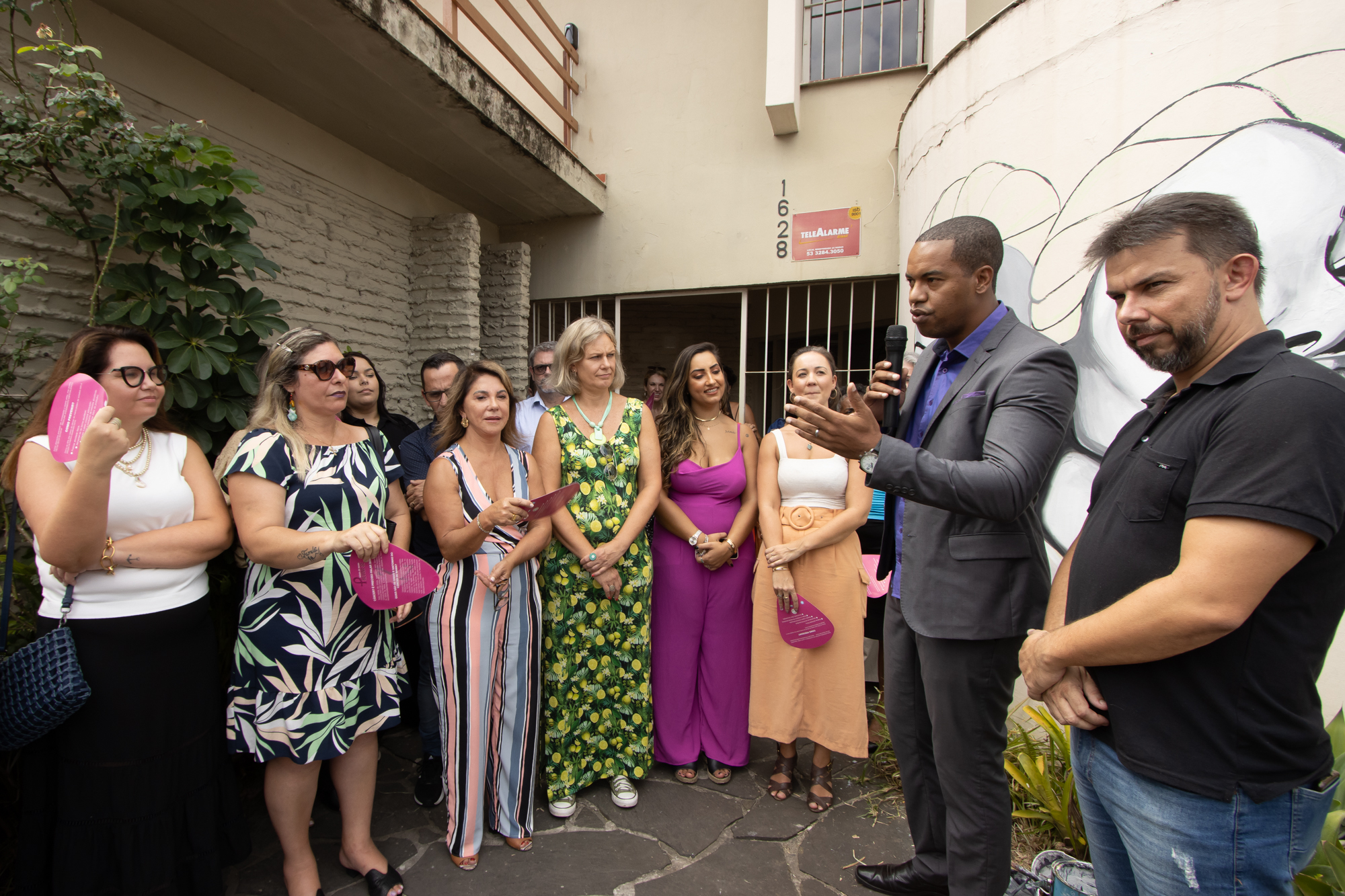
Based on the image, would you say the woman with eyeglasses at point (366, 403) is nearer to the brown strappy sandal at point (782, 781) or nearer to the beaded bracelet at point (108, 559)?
the beaded bracelet at point (108, 559)

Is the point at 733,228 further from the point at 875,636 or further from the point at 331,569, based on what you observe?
the point at 331,569

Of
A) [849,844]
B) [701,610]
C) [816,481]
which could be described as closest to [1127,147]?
[816,481]

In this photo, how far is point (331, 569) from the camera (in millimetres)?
2242

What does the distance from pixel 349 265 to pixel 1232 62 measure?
17.2 feet

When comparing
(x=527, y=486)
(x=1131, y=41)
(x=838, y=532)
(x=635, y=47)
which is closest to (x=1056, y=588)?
(x=838, y=532)

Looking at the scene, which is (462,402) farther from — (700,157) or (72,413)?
(700,157)

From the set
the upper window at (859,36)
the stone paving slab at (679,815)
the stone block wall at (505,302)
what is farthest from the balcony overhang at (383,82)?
the stone paving slab at (679,815)

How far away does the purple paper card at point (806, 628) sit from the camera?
291cm

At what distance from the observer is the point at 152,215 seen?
283cm

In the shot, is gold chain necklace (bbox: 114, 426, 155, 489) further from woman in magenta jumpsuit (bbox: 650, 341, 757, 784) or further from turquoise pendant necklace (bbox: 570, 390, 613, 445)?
woman in magenta jumpsuit (bbox: 650, 341, 757, 784)

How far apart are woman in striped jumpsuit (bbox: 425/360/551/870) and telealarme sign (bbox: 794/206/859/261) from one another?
12.6 ft

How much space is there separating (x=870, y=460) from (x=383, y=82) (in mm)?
3956

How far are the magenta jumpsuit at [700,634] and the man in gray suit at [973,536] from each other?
1.30m

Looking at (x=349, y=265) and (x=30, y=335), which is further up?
(x=349, y=265)
